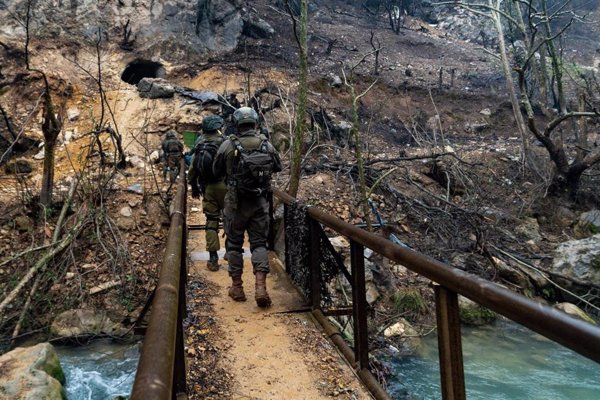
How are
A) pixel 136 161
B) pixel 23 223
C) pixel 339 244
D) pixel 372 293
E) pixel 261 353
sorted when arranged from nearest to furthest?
pixel 261 353 → pixel 372 293 → pixel 23 223 → pixel 339 244 → pixel 136 161

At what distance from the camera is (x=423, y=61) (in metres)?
24.6

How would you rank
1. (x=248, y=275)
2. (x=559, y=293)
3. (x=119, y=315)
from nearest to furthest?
1. (x=248, y=275)
2. (x=119, y=315)
3. (x=559, y=293)

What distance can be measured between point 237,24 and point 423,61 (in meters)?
10.6

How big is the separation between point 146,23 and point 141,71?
1.78 m

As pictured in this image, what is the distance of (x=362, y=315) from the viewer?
2896 millimetres

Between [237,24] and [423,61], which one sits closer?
[237,24]

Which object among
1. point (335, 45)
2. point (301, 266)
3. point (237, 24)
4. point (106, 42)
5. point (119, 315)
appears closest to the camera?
point (301, 266)

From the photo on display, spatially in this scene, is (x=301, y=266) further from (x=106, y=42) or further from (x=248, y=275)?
(x=106, y=42)

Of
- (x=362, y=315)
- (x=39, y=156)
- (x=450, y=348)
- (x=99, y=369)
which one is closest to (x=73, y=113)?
(x=39, y=156)

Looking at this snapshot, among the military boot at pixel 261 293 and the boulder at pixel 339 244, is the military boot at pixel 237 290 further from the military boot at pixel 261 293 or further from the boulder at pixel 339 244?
the boulder at pixel 339 244

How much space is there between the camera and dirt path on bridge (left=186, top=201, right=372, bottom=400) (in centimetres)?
282

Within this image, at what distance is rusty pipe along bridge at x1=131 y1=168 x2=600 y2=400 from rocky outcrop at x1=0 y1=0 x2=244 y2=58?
15.2m

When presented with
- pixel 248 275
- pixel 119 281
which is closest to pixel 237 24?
pixel 119 281

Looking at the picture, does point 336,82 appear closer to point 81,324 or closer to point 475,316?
point 475,316
